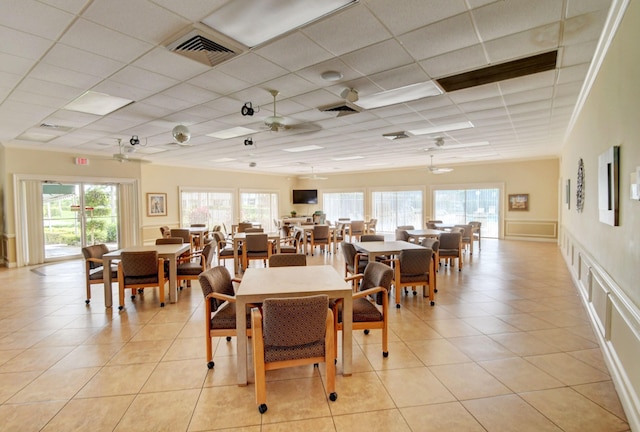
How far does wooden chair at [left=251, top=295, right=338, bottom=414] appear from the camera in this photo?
2152mm

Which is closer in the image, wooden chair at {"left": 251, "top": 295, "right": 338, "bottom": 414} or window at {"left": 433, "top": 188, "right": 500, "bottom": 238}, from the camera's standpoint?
wooden chair at {"left": 251, "top": 295, "right": 338, "bottom": 414}

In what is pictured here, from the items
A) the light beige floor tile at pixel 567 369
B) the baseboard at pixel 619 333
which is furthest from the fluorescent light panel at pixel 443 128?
the light beige floor tile at pixel 567 369

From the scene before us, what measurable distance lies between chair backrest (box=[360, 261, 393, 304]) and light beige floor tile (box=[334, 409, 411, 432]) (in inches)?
40.1

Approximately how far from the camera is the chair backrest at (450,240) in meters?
6.31

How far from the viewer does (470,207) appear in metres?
11.9

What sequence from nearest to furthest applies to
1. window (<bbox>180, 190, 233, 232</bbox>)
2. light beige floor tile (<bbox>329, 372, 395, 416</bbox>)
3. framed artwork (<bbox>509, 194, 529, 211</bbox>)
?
light beige floor tile (<bbox>329, 372, 395, 416</bbox>) → framed artwork (<bbox>509, 194, 529, 211</bbox>) → window (<bbox>180, 190, 233, 232</bbox>)

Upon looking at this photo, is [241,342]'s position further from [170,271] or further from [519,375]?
[170,271]

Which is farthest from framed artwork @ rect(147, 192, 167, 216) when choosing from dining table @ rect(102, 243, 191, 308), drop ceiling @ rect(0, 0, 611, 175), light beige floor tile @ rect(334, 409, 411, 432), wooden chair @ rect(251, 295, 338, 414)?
light beige floor tile @ rect(334, 409, 411, 432)

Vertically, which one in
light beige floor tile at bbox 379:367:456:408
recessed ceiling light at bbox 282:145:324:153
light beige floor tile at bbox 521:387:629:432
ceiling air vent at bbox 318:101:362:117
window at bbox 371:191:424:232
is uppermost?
recessed ceiling light at bbox 282:145:324:153

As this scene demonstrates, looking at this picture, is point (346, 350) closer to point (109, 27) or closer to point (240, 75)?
point (240, 75)

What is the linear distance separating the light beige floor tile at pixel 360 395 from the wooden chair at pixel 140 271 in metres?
2.99

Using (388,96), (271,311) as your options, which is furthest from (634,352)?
(388,96)

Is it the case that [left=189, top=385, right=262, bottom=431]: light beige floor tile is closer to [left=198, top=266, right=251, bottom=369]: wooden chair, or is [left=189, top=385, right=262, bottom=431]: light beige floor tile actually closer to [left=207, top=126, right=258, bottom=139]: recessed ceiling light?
[left=198, top=266, right=251, bottom=369]: wooden chair

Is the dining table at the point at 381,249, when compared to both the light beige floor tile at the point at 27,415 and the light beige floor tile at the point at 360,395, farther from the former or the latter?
the light beige floor tile at the point at 27,415
